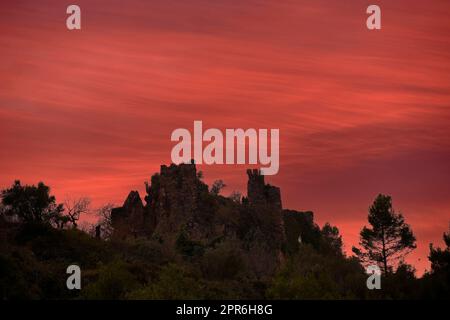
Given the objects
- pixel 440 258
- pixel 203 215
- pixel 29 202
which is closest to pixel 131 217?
pixel 203 215

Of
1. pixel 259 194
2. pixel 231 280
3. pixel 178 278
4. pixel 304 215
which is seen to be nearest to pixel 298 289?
pixel 178 278

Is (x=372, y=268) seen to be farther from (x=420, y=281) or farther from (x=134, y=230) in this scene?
(x=134, y=230)

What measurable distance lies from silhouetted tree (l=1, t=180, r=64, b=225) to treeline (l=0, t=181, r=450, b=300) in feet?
0.39

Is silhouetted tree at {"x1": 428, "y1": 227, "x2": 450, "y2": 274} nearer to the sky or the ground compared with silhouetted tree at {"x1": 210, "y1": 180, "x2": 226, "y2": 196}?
nearer to the ground

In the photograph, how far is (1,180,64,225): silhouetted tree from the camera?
104 meters

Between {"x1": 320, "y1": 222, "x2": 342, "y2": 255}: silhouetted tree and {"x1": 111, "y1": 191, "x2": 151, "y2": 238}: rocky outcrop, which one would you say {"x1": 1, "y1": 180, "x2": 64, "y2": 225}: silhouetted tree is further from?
{"x1": 320, "y1": 222, "x2": 342, "y2": 255}: silhouetted tree

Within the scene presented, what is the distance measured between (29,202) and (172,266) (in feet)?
157

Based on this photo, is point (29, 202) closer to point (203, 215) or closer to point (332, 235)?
point (203, 215)

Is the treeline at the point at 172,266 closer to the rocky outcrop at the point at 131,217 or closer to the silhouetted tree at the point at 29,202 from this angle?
the silhouetted tree at the point at 29,202

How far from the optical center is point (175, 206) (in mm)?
114250

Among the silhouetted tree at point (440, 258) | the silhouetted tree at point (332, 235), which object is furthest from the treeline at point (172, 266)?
the silhouetted tree at point (332, 235)

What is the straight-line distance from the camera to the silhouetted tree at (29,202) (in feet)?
340

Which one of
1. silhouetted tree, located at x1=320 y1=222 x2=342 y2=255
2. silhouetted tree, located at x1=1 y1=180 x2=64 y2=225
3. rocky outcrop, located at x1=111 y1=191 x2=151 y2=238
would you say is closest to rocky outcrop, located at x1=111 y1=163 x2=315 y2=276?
rocky outcrop, located at x1=111 y1=191 x2=151 y2=238

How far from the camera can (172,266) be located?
60.5 metres
